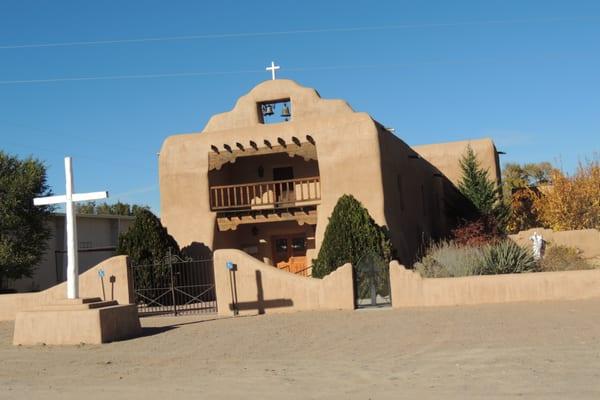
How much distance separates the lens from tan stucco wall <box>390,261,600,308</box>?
51.4 feet

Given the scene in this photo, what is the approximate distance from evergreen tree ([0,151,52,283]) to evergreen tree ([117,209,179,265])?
4.49 meters

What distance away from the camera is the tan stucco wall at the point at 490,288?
15.7 metres

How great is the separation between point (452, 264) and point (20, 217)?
15407 millimetres

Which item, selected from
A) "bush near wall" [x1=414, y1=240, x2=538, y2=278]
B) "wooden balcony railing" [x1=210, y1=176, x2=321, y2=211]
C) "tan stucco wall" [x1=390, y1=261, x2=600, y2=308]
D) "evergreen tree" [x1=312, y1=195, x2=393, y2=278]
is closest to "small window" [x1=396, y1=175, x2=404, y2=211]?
"wooden balcony railing" [x1=210, y1=176, x2=321, y2=211]

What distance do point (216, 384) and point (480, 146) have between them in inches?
1066

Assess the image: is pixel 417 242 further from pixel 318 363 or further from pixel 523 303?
pixel 318 363

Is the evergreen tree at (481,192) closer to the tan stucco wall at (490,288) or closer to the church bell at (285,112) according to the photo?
the church bell at (285,112)

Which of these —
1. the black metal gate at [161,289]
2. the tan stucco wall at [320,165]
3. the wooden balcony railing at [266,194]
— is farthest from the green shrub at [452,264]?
the black metal gate at [161,289]

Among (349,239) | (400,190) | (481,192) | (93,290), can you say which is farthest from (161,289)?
(481,192)

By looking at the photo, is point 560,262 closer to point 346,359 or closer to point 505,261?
point 505,261

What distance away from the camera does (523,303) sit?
15.6 m

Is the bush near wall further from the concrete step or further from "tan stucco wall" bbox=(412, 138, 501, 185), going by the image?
"tan stucco wall" bbox=(412, 138, 501, 185)

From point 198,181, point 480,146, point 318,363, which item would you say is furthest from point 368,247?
point 480,146

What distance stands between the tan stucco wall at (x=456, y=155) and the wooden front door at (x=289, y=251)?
34.9 feet
